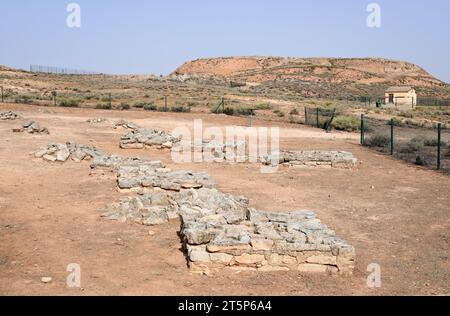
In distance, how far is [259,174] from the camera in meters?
15.6

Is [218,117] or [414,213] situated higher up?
[218,117]

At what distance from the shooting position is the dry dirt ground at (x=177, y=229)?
678 centimetres

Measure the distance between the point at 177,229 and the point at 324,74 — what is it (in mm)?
101624

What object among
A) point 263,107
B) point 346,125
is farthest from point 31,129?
point 263,107

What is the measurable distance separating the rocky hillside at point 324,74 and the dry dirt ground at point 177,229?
197ft

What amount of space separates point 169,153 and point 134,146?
175cm

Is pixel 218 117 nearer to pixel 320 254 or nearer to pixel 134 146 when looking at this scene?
pixel 134 146

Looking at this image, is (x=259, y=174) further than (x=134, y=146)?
No

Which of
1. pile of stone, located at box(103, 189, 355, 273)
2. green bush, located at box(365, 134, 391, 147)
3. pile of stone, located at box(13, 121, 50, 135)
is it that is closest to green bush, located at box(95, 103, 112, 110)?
pile of stone, located at box(13, 121, 50, 135)

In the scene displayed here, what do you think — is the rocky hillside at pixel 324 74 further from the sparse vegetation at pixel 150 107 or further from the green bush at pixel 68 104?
the green bush at pixel 68 104

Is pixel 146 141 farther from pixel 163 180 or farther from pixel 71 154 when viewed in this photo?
pixel 163 180
